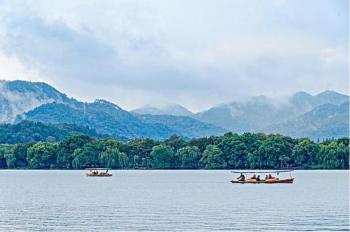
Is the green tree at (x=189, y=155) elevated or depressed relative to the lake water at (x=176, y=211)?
elevated

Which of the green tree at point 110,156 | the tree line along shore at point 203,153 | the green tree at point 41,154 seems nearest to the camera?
the tree line along shore at point 203,153

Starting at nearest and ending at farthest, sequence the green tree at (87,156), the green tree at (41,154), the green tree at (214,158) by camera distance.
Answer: the green tree at (214,158), the green tree at (87,156), the green tree at (41,154)

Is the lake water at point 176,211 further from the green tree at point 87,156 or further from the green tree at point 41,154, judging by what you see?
the green tree at point 41,154

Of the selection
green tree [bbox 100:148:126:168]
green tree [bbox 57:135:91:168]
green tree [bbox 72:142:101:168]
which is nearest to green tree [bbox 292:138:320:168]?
green tree [bbox 100:148:126:168]

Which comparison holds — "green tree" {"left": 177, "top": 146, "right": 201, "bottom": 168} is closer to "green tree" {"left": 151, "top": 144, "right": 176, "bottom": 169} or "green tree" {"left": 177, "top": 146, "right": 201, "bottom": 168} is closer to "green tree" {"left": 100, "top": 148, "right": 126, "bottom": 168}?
"green tree" {"left": 151, "top": 144, "right": 176, "bottom": 169}

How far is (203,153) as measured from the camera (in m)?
182

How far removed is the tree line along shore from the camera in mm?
170625

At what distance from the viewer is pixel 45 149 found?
193 metres

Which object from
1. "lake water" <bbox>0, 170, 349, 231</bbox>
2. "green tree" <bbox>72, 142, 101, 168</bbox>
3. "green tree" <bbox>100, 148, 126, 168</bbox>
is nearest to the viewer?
"lake water" <bbox>0, 170, 349, 231</bbox>

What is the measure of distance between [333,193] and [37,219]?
39834 millimetres

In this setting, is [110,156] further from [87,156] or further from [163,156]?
[163,156]

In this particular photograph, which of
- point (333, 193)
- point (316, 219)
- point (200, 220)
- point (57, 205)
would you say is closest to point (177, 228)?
point (200, 220)

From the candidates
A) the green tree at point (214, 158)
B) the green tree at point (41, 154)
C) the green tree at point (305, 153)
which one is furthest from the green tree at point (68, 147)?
the green tree at point (305, 153)

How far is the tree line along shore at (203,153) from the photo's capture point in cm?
17062
